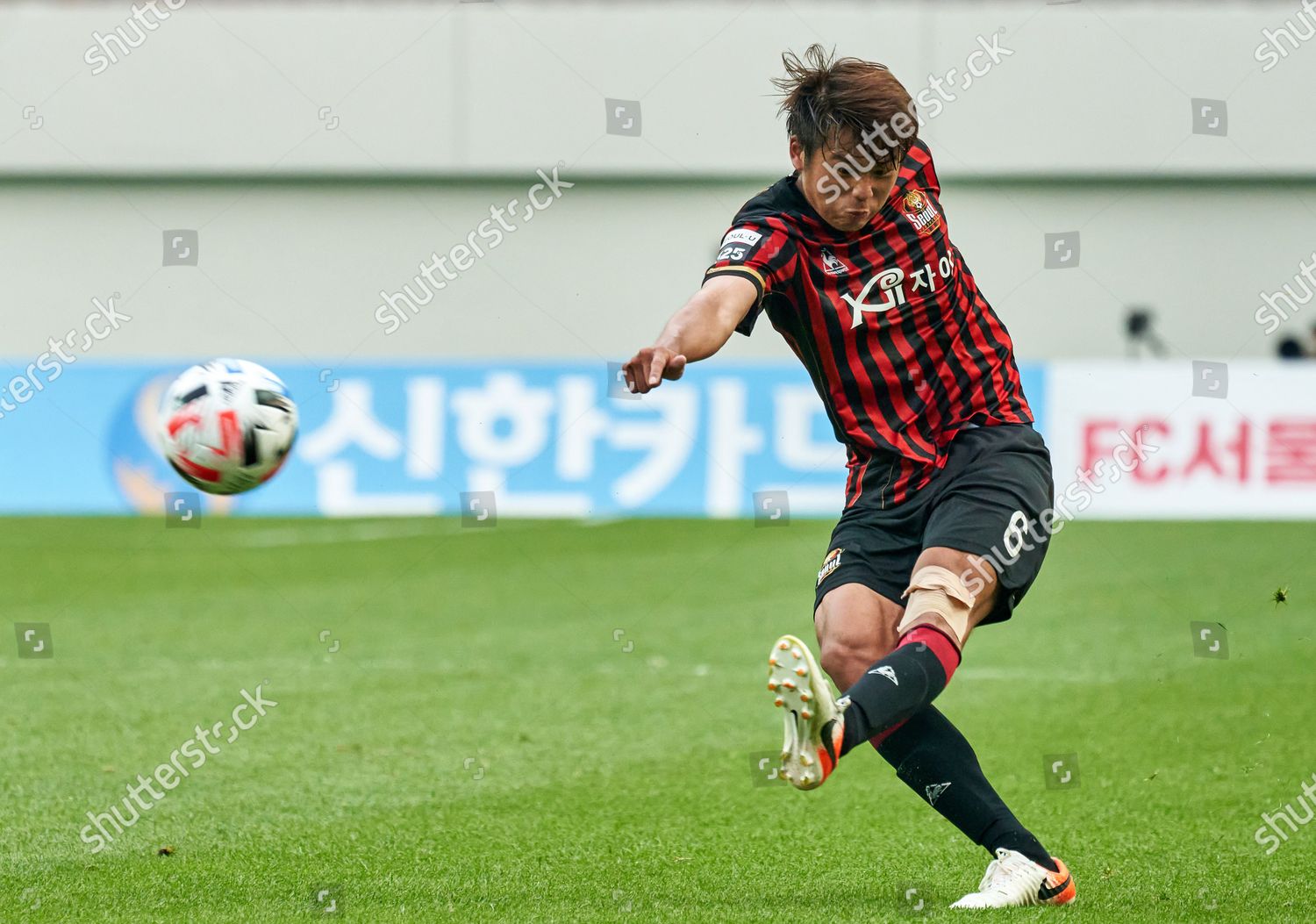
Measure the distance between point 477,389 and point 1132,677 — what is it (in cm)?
864

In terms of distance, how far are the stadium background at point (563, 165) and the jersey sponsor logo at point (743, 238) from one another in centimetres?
1831

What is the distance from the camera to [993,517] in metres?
4.09

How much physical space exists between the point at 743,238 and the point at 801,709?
128 centimetres

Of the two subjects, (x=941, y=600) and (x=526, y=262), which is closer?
(x=941, y=600)

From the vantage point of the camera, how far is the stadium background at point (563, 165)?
2298 cm

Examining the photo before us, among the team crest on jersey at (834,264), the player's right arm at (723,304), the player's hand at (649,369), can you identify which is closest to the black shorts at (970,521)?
the team crest on jersey at (834,264)

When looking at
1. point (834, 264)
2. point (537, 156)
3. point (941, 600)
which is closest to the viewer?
point (941, 600)

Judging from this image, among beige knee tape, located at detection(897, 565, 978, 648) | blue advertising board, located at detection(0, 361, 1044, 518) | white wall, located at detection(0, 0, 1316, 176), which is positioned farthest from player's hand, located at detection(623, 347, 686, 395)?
white wall, located at detection(0, 0, 1316, 176)

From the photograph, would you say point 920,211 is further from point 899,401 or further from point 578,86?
point 578,86

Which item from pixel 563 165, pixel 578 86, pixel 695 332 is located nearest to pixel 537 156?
pixel 563 165

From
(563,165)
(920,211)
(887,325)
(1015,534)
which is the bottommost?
(1015,534)

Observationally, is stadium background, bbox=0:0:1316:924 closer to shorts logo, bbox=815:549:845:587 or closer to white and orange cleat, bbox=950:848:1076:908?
white and orange cleat, bbox=950:848:1076:908

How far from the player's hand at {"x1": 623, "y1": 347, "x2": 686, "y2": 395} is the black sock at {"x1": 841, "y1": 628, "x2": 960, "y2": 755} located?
833 mm

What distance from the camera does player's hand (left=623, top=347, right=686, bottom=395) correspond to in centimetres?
356
